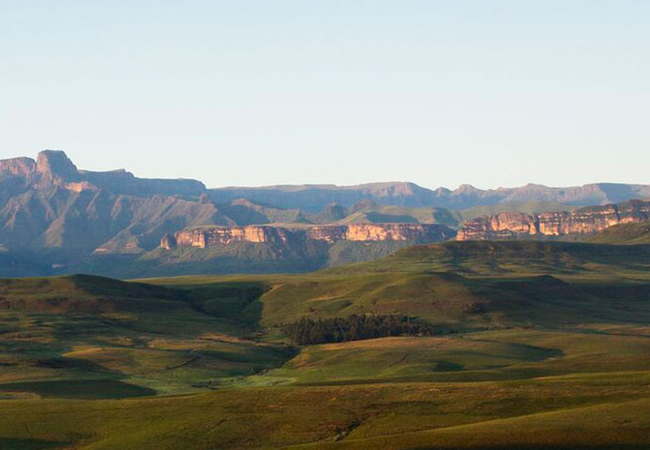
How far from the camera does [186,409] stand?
500 feet

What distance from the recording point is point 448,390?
6019 inches

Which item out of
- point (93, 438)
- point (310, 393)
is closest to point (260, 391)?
point (310, 393)

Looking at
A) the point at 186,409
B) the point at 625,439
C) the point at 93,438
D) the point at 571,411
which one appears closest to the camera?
the point at 625,439

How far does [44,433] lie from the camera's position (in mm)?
Result: 143500

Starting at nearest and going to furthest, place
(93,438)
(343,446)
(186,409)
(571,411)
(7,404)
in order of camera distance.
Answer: (343,446) → (571,411) → (93,438) → (186,409) → (7,404)

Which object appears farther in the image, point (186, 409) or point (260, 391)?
point (260, 391)

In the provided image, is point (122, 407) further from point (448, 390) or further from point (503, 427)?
point (503, 427)

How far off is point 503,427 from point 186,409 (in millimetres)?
52468

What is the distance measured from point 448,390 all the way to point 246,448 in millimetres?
35664

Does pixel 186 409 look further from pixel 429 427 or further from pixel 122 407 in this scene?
pixel 429 427

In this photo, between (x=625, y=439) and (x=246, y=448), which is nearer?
(x=625, y=439)

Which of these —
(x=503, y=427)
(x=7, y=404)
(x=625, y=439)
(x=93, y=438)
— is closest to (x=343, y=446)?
(x=503, y=427)

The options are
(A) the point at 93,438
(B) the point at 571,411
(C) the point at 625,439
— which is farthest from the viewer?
(A) the point at 93,438

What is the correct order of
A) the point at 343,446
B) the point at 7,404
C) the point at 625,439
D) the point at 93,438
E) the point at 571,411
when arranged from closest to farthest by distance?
the point at 625,439 → the point at 343,446 → the point at 571,411 → the point at 93,438 → the point at 7,404
